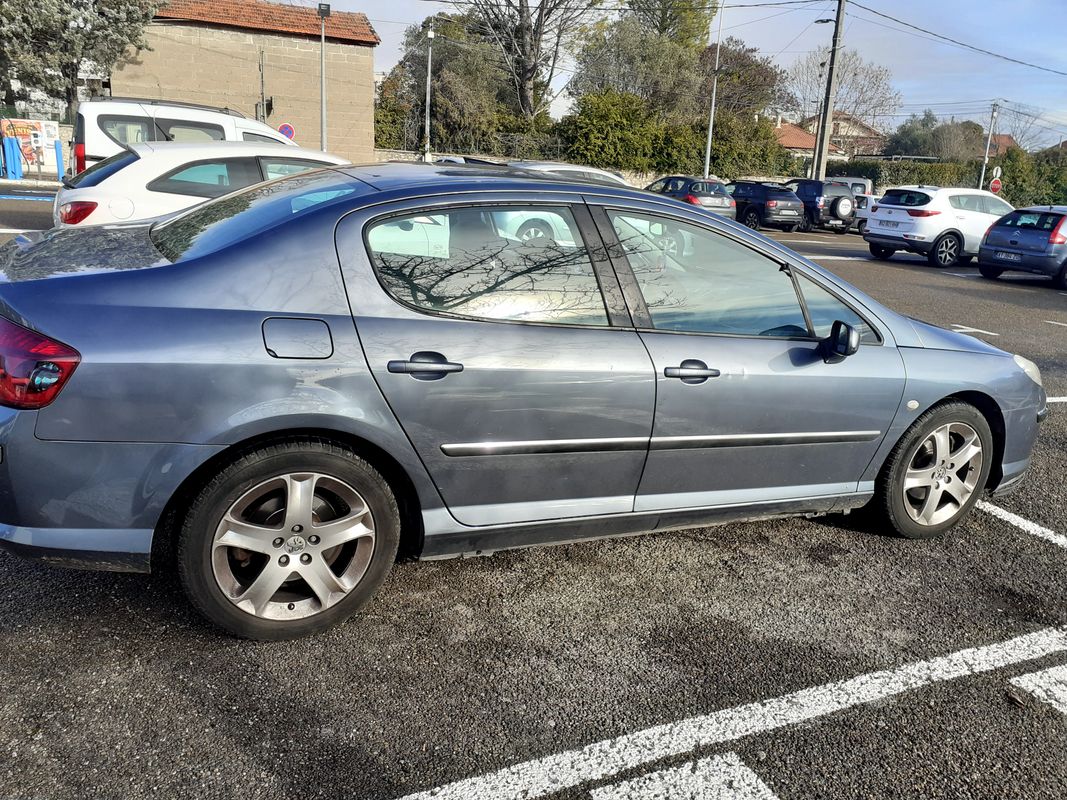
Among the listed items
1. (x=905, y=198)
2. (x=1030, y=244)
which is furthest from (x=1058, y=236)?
(x=905, y=198)

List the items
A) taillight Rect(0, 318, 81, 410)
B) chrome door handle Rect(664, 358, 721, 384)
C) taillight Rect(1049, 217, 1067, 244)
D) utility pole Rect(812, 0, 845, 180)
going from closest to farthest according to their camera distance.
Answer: taillight Rect(0, 318, 81, 410) < chrome door handle Rect(664, 358, 721, 384) < taillight Rect(1049, 217, 1067, 244) < utility pole Rect(812, 0, 845, 180)

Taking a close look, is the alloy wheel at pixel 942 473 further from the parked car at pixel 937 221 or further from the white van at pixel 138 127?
the parked car at pixel 937 221

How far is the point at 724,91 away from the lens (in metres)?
48.9

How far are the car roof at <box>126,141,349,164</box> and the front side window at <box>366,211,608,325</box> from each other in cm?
428

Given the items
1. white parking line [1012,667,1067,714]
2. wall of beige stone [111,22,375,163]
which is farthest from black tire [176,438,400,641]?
wall of beige stone [111,22,375,163]

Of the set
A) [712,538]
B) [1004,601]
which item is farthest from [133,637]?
[1004,601]

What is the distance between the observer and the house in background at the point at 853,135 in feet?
215

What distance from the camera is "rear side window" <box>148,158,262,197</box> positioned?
7094 millimetres

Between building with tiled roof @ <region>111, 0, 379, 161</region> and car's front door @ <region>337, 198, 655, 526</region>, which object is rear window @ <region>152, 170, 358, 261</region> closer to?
car's front door @ <region>337, 198, 655, 526</region>

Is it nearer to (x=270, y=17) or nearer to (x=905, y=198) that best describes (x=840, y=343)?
(x=905, y=198)

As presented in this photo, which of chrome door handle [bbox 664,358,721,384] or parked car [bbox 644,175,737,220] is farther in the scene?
parked car [bbox 644,175,737,220]

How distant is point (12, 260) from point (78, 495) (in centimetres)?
103

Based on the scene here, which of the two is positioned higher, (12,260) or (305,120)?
(305,120)

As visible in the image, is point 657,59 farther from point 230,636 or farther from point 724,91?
point 230,636
